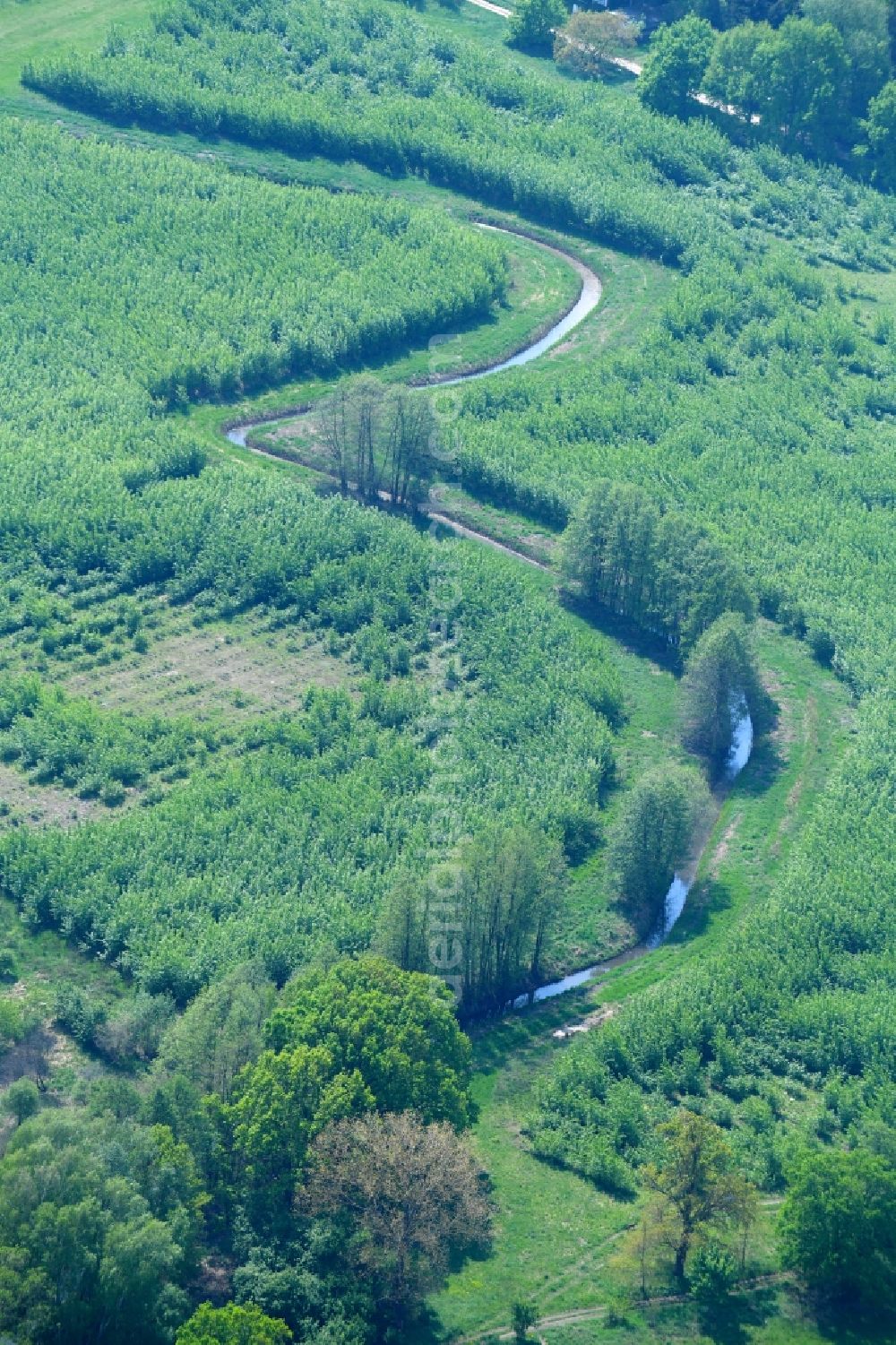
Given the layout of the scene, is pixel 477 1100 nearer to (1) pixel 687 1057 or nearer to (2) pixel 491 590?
(1) pixel 687 1057

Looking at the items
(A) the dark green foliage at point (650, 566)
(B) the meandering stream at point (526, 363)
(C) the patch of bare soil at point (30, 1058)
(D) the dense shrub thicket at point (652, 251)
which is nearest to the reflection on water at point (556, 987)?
(B) the meandering stream at point (526, 363)

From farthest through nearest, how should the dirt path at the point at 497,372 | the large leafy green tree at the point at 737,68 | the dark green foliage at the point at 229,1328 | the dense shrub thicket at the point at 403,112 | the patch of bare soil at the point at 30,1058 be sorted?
the large leafy green tree at the point at 737,68, the dense shrub thicket at the point at 403,112, the dirt path at the point at 497,372, the patch of bare soil at the point at 30,1058, the dark green foliage at the point at 229,1328

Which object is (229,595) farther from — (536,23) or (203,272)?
(536,23)

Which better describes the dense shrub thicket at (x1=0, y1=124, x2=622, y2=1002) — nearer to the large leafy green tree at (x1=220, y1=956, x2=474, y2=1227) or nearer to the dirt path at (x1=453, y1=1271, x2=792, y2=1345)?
the large leafy green tree at (x1=220, y1=956, x2=474, y2=1227)

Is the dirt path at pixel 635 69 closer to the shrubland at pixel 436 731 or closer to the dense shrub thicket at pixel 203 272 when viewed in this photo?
the shrubland at pixel 436 731

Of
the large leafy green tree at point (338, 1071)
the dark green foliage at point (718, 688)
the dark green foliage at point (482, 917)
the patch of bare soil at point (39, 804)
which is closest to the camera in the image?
the large leafy green tree at point (338, 1071)

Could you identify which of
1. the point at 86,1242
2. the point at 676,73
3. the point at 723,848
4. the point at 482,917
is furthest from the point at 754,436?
the point at 86,1242

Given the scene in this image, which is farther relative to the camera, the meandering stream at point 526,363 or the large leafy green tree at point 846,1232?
the meandering stream at point 526,363
